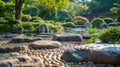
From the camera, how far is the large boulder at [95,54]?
695 cm

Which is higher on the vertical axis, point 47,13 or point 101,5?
point 101,5

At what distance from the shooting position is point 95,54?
7055 mm

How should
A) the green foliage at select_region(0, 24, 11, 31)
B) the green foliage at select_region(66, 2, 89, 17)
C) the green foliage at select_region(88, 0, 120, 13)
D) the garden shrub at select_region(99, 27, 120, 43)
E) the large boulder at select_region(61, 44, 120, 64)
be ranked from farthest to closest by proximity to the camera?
the green foliage at select_region(66, 2, 89, 17)
the green foliage at select_region(88, 0, 120, 13)
the green foliage at select_region(0, 24, 11, 31)
the garden shrub at select_region(99, 27, 120, 43)
the large boulder at select_region(61, 44, 120, 64)

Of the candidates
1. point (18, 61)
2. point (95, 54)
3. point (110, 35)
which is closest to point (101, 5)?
point (110, 35)

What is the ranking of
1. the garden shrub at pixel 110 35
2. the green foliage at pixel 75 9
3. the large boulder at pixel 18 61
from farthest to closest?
the green foliage at pixel 75 9, the garden shrub at pixel 110 35, the large boulder at pixel 18 61

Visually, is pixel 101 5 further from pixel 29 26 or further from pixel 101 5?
pixel 29 26

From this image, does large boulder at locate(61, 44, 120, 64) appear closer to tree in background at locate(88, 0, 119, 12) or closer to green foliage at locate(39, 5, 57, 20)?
green foliage at locate(39, 5, 57, 20)

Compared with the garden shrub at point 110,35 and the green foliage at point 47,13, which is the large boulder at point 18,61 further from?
the green foliage at point 47,13

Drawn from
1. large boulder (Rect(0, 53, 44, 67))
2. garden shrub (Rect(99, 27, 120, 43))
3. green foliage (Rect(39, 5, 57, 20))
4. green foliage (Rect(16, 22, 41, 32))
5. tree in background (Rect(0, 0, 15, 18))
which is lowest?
green foliage (Rect(39, 5, 57, 20))

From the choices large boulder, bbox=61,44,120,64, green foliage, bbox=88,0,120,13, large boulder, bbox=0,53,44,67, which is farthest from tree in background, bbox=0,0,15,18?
green foliage, bbox=88,0,120,13

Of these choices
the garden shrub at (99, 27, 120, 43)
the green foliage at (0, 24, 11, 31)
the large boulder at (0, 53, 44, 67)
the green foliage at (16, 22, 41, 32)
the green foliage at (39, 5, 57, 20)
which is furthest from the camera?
the green foliage at (39, 5, 57, 20)

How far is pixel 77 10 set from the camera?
56875mm

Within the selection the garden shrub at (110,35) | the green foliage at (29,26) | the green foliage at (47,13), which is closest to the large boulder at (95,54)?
the garden shrub at (110,35)

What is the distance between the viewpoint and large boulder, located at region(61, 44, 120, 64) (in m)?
6.95
